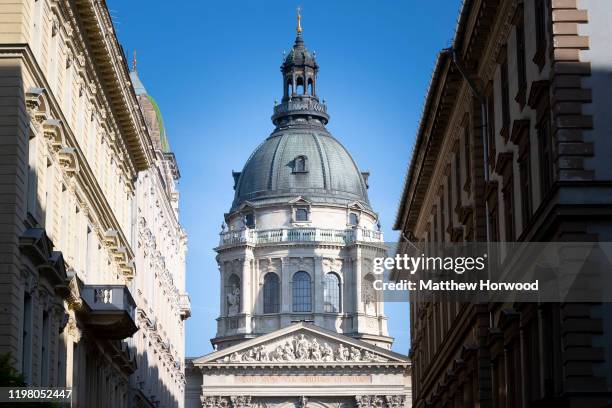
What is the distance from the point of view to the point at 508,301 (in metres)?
31.2

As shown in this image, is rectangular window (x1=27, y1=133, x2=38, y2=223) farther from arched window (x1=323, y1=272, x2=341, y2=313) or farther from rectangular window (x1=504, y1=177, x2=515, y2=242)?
arched window (x1=323, y1=272, x2=341, y2=313)

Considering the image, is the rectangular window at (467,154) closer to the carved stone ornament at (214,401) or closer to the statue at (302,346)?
the statue at (302,346)

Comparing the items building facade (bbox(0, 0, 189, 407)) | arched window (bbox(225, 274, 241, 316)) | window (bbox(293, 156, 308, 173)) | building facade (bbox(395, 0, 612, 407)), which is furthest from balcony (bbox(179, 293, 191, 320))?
window (bbox(293, 156, 308, 173))

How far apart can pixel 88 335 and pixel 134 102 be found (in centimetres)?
941

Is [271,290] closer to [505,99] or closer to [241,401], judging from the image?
[241,401]

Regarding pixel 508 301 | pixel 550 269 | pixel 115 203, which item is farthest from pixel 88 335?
pixel 550 269

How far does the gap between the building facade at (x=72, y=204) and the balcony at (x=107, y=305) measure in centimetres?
3

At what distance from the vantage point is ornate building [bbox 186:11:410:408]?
121 m

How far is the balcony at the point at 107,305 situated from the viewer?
→ 36.0 metres

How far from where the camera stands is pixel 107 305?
119ft

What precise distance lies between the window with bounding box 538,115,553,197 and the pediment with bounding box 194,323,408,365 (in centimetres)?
9374

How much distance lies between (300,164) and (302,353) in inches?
893

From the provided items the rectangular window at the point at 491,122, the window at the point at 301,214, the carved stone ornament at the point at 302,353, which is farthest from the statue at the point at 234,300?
the rectangular window at the point at 491,122

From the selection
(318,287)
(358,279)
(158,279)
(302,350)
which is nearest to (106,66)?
(158,279)
